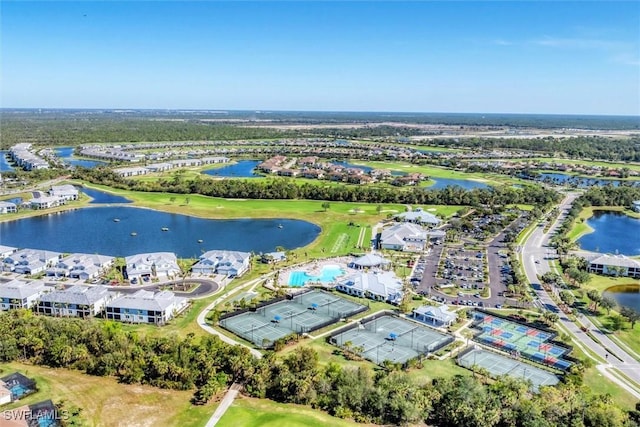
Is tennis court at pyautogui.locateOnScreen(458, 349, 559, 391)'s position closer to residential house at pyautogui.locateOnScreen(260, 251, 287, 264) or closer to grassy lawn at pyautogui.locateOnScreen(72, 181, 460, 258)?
residential house at pyautogui.locateOnScreen(260, 251, 287, 264)

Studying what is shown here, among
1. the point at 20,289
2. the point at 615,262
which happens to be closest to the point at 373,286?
the point at 615,262

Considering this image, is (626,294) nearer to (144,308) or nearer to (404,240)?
(404,240)

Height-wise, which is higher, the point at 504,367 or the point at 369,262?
the point at 369,262

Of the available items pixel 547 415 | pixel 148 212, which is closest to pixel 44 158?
pixel 148 212

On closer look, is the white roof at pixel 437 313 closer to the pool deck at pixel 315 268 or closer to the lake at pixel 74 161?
the pool deck at pixel 315 268

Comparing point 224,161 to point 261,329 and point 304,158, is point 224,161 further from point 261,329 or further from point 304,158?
point 261,329

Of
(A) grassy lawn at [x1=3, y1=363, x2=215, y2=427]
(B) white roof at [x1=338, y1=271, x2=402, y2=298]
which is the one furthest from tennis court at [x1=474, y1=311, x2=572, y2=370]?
(A) grassy lawn at [x1=3, y1=363, x2=215, y2=427]

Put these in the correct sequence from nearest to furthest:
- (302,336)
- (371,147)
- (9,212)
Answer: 1. (302,336)
2. (9,212)
3. (371,147)
